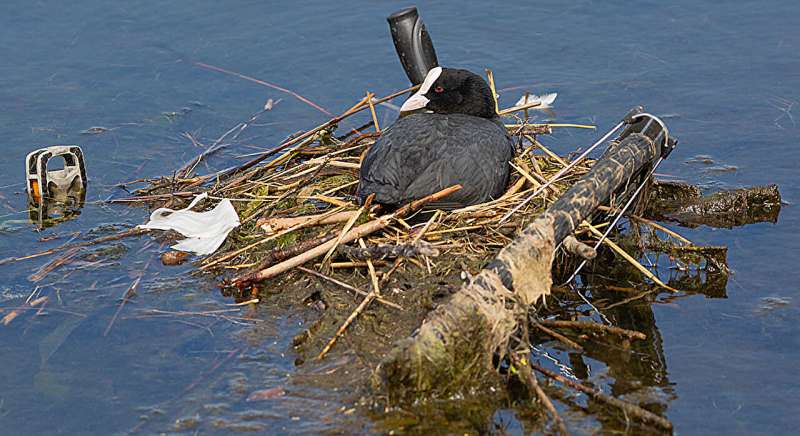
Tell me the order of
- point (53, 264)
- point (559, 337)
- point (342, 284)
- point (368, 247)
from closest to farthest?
point (559, 337)
point (342, 284)
point (368, 247)
point (53, 264)

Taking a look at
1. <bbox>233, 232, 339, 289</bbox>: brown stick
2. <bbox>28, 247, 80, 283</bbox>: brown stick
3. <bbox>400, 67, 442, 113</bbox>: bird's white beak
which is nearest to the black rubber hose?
<bbox>400, 67, 442, 113</bbox>: bird's white beak

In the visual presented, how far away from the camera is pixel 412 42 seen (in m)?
7.02

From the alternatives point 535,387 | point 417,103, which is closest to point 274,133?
point 417,103

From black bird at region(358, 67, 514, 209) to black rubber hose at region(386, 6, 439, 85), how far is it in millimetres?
845

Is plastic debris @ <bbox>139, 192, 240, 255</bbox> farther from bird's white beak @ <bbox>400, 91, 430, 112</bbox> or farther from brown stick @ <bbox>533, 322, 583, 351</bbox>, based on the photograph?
brown stick @ <bbox>533, 322, 583, 351</bbox>

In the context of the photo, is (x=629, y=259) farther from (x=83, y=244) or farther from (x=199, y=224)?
(x=83, y=244)

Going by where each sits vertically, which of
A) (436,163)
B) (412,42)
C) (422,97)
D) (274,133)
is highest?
(412,42)

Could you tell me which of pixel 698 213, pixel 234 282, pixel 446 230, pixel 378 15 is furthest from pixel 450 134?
pixel 378 15

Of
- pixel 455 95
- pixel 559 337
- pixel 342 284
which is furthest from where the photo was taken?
pixel 455 95

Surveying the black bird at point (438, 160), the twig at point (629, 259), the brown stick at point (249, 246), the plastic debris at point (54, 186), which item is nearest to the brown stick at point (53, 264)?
the plastic debris at point (54, 186)

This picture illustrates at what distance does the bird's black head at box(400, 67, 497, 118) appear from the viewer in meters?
6.48

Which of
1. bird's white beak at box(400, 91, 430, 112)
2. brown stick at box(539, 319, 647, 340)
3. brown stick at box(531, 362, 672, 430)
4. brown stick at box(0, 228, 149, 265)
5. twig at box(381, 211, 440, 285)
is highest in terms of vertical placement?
bird's white beak at box(400, 91, 430, 112)

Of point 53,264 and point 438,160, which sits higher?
point 438,160

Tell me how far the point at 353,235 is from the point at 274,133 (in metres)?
3.31
